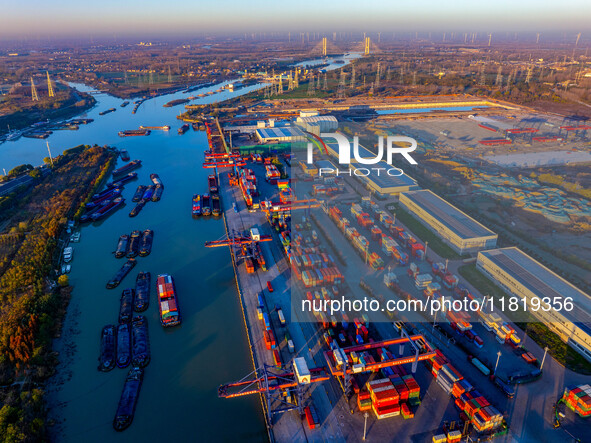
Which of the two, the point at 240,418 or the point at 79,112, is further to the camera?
the point at 79,112

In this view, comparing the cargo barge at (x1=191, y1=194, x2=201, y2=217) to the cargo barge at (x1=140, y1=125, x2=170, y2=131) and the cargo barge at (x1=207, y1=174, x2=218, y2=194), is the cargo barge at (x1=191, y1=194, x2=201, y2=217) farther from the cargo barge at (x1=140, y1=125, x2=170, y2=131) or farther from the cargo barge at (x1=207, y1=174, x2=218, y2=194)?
the cargo barge at (x1=140, y1=125, x2=170, y2=131)

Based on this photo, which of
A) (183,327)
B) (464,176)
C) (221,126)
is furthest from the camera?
(221,126)

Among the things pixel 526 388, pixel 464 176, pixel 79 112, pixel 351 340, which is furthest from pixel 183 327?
pixel 79 112

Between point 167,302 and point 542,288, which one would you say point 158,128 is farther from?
point 542,288

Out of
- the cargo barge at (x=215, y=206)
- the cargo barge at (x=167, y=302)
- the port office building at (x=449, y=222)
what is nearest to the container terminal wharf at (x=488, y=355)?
the port office building at (x=449, y=222)

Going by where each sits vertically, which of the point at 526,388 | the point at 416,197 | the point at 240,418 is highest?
the point at 416,197

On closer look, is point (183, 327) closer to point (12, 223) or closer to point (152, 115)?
point (12, 223)

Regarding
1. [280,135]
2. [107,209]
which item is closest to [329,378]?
[107,209]

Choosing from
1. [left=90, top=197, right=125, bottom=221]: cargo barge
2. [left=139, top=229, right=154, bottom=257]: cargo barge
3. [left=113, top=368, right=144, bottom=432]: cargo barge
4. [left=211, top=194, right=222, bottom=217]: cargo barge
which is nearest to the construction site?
[left=211, top=194, right=222, bottom=217]: cargo barge
